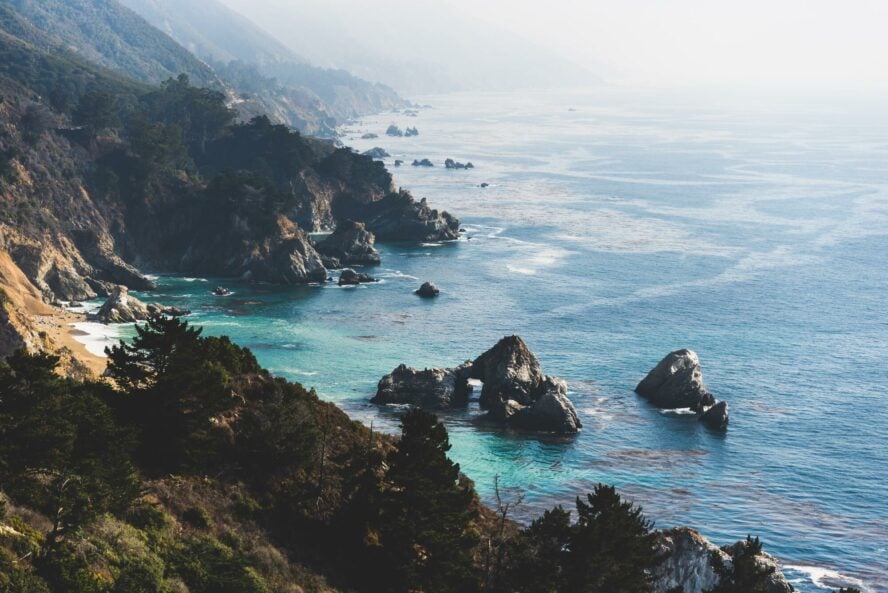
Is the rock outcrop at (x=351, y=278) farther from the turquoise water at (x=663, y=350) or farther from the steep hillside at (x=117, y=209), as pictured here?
the steep hillside at (x=117, y=209)

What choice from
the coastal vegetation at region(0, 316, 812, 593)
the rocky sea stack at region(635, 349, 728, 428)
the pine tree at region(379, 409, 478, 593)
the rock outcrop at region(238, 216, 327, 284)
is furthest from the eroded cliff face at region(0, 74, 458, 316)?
the pine tree at region(379, 409, 478, 593)

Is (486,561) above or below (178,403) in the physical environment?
below

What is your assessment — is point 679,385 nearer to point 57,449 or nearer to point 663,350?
point 663,350

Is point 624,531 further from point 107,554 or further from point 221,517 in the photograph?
point 107,554

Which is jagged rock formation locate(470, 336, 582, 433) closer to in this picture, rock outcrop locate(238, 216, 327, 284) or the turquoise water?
the turquoise water

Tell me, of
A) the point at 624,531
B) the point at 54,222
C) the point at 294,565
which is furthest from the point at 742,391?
the point at 54,222

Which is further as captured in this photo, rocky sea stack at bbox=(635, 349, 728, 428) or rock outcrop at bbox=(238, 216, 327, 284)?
rock outcrop at bbox=(238, 216, 327, 284)
